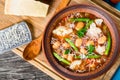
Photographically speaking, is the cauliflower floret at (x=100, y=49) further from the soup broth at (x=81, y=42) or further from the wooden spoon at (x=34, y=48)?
the wooden spoon at (x=34, y=48)

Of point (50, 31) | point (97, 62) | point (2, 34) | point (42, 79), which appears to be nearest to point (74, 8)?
point (50, 31)

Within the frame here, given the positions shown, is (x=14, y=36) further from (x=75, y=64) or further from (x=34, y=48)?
(x=75, y=64)

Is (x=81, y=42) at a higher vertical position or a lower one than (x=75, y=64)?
higher

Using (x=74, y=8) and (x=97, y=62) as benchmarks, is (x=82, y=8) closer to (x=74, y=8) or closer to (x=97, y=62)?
(x=74, y=8)

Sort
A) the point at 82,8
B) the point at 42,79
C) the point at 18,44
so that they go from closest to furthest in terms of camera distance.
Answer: the point at 82,8 → the point at 18,44 → the point at 42,79

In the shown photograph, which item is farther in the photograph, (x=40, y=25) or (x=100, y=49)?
(x=40, y=25)

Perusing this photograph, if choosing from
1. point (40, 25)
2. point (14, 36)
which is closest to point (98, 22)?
point (40, 25)
